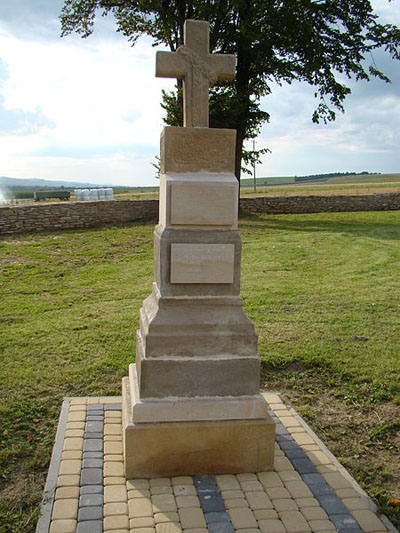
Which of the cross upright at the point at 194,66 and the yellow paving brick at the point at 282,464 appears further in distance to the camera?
the yellow paving brick at the point at 282,464

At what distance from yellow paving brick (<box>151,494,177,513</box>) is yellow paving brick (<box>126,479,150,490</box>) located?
0.14 m

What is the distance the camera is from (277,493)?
335 cm

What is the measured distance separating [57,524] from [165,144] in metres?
2.46

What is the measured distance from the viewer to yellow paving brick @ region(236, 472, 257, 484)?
3.53 m

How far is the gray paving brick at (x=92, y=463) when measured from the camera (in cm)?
358

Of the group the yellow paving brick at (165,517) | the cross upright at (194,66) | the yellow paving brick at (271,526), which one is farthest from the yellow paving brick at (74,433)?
the cross upright at (194,66)

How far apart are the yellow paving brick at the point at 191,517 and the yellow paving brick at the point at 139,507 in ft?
0.65

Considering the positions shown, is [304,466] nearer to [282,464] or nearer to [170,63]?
[282,464]

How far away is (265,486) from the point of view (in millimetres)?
3432

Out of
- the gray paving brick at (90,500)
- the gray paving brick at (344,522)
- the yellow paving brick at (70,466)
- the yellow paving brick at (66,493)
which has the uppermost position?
the yellow paving brick at (70,466)

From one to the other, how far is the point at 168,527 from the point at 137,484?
1.74 ft

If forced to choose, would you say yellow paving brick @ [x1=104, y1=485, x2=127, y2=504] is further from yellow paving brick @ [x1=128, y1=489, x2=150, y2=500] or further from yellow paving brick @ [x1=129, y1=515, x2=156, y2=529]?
yellow paving brick @ [x1=129, y1=515, x2=156, y2=529]

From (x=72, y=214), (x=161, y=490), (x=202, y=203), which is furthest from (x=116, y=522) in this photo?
(x=72, y=214)

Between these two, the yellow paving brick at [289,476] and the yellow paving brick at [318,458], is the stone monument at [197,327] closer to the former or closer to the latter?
the yellow paving brick at [289,476]
